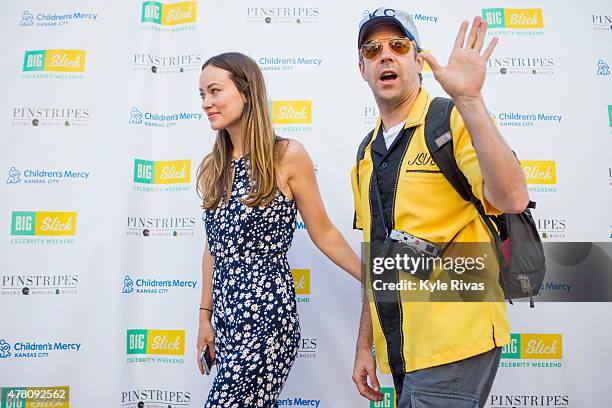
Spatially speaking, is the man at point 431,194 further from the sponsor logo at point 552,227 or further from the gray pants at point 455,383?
the sponsor logo at point 552,227

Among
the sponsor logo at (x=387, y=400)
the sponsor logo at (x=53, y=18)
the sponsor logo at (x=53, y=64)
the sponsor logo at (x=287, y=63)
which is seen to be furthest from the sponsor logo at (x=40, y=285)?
the sponsor logo at (x=387, y=400)

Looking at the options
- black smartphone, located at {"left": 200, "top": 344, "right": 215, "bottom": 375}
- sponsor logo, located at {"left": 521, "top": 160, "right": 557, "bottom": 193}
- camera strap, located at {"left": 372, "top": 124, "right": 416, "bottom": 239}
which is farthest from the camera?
sponsor logo, located at {"left": 521, "top": 160, "right": 557, "bottom": 193}

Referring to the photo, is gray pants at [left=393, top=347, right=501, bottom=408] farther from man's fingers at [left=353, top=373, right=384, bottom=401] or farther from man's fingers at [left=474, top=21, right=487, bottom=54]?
man's fingers at [left=474, top=21, right=487, bottom=54]

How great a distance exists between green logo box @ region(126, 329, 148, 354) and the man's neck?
79.0 inches

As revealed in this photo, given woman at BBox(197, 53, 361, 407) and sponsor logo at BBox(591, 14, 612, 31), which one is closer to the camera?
woman at BBox(197, 53, 361, 407)

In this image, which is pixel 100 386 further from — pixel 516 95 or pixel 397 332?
pixel 516 95

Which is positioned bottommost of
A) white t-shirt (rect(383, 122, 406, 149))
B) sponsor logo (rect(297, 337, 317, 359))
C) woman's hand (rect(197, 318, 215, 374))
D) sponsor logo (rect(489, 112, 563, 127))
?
sponsor logo (rect(297, 337, 317, 359))

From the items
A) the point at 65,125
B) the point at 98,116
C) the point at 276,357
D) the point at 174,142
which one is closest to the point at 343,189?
the point at 174,142

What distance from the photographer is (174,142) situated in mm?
2844

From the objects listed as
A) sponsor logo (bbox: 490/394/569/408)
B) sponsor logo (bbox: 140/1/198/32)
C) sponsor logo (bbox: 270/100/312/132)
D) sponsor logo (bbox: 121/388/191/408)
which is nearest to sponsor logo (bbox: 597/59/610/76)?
sponsor logo (bbox: 270/100/312/132)

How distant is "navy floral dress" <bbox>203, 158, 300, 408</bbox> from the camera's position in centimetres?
156

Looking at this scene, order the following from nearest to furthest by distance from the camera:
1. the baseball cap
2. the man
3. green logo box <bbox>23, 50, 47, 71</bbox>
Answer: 1. the man
2. the baseball cap
3. green logo box <bbox>23, 50, 47, 71</bbox>

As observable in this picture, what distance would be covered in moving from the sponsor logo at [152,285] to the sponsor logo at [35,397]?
68cm

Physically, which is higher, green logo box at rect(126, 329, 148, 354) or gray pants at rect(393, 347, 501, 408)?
gray pants at rect(393, 347, 501, 408)
